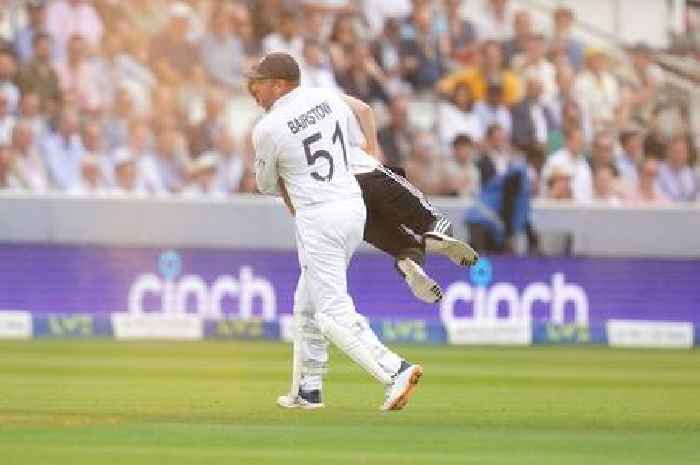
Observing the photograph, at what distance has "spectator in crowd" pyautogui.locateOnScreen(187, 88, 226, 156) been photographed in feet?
56.5

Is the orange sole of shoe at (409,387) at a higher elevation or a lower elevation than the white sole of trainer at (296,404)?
higher

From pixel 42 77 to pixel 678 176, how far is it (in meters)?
A: 5.83

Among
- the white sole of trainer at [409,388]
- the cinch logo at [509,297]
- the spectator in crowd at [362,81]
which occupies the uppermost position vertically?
the spectator in crowd at [362,81]

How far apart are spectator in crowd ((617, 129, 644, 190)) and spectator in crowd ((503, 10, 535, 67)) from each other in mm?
1327

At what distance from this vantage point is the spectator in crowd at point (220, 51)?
58.6ft

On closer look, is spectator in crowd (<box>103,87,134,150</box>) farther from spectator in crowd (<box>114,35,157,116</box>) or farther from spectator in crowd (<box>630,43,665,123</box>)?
spectator in crowd (<box>630,43,665,123</box>)

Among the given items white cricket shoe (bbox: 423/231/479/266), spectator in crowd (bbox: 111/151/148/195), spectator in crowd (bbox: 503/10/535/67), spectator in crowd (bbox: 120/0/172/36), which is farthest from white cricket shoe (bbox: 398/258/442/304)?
spectator in crowd (bbox: 503/10/535/67)

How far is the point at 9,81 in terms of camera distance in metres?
17.2

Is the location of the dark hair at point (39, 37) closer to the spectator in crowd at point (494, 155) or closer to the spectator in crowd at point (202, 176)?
the spectator in crowd at point (202, 176)

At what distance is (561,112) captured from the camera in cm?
1805

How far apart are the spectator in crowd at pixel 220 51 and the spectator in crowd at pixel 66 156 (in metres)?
1.57

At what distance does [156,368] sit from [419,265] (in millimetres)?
3625

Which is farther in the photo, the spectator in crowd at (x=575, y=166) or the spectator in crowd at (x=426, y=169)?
the spectator in crowd at (x=575, y=166)

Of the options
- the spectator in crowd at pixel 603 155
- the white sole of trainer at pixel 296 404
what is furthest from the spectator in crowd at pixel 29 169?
the white sole of trainer at pixel 296 404
